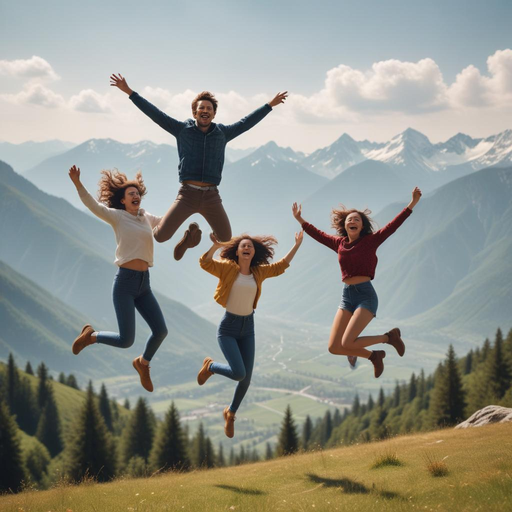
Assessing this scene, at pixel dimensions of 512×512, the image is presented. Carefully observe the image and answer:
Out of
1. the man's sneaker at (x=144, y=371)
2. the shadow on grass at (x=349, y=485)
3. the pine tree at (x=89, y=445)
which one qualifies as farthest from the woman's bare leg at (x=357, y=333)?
the pine tree at (x=89, y=445)

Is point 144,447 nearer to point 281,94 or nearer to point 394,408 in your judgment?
point 281,94

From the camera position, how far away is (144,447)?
70562 millimetres

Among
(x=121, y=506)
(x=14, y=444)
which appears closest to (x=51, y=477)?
(x=14, y=444)

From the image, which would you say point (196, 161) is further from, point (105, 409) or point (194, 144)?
point (105, 409)

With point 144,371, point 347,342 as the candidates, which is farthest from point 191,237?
point 347,342

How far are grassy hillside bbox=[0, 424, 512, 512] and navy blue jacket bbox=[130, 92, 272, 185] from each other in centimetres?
773

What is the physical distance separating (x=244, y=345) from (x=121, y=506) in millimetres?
4791

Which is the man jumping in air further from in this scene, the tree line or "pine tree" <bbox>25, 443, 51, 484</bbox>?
"pine tree" <bbox>25, 443, 51, 484</bbox>

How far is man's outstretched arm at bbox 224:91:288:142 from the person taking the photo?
14.1 metres

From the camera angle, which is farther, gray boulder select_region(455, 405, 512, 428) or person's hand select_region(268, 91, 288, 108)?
gray boulder select_region(455, 405, 512, 428)

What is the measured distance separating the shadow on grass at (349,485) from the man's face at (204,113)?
944 cm

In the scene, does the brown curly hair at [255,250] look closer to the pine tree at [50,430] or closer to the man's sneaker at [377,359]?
the man's sneaker at [377,359]

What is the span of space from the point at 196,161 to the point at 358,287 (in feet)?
16.8

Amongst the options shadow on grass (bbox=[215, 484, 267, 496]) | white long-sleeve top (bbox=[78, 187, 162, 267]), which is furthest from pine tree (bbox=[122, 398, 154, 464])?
white long-sleeve top (bbox=[78, 187, 162, 267])
